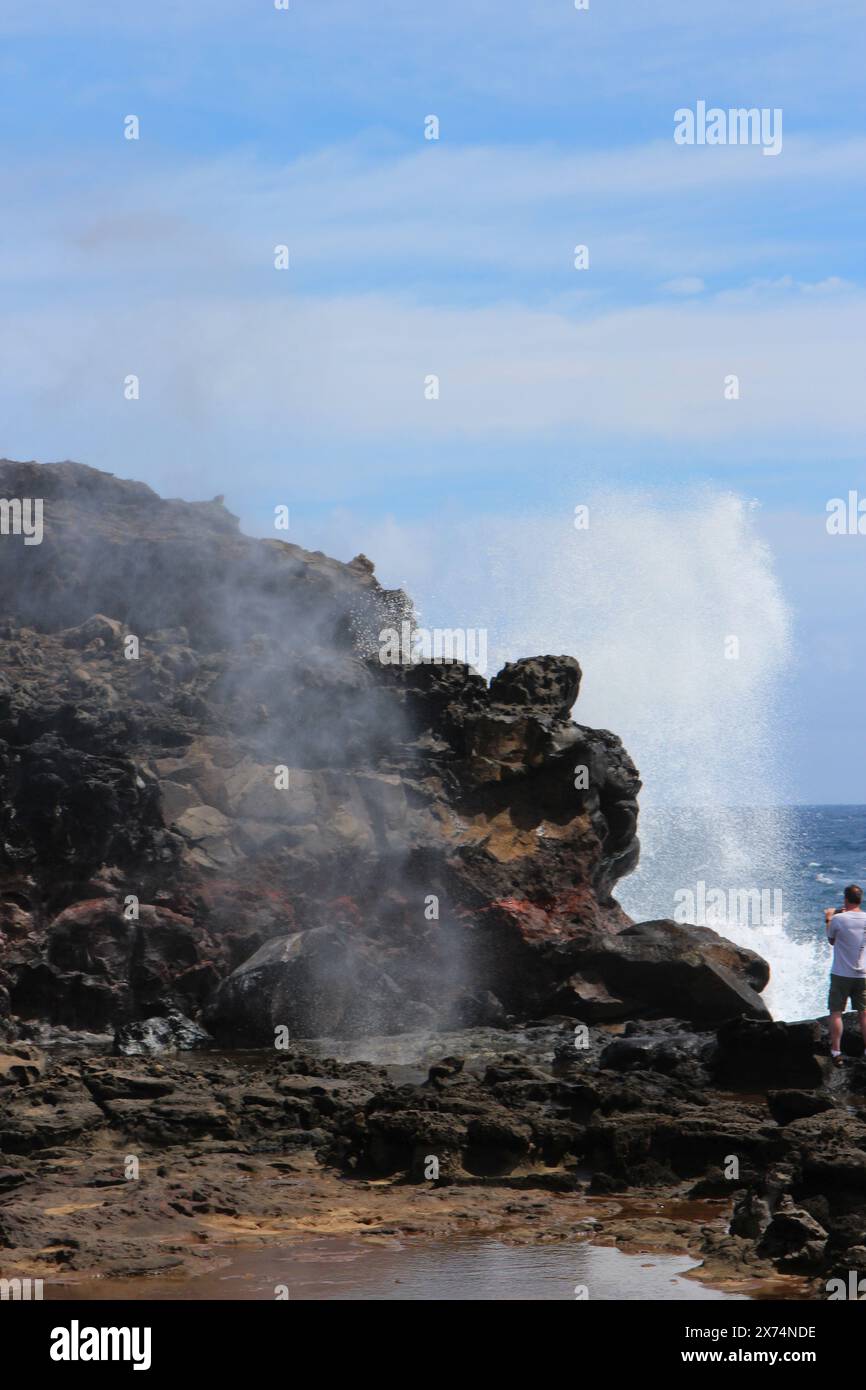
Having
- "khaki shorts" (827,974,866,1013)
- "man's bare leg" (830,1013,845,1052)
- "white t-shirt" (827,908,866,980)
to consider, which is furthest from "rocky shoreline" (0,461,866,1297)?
"white t-shirt" (827,908,866,980)

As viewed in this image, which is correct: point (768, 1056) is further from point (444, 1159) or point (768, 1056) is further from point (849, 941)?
point (444, 1159)

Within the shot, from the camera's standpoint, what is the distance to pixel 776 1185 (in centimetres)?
1127

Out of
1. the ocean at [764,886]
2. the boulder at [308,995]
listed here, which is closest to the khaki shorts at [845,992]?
the boulder at [308,995]

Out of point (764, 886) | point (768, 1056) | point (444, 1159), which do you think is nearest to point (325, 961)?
point (768, 1056)

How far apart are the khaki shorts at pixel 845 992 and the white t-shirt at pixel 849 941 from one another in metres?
0.05

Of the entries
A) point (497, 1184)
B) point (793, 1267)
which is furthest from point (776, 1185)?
point (497, 1184)

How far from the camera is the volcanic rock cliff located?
72.2 ft

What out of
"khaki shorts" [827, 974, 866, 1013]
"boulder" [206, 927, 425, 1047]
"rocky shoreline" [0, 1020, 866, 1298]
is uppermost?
"khaki shorts" [827, 974, 866, 1013]

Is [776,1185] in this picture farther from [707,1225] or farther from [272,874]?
[272,874]

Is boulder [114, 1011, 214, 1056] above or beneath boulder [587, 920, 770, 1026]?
beneath

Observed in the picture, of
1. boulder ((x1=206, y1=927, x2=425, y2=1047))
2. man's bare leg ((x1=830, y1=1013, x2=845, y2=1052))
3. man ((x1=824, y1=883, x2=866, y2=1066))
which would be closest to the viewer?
man ((x1=824, y1=883, x2=866, y2=1066))

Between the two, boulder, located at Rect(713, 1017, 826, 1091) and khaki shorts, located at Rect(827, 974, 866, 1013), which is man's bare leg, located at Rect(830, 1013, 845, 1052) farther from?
boulder, located at Rect(713, 1017, 826, 1091)

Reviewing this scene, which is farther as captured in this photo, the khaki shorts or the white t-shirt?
the khaki shorts

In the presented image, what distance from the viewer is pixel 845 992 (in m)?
16.5
